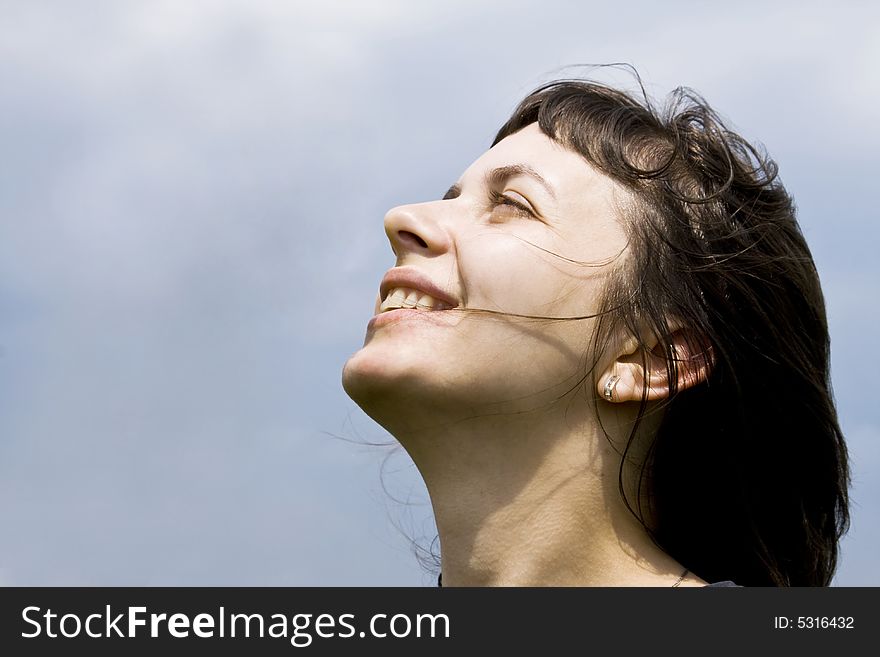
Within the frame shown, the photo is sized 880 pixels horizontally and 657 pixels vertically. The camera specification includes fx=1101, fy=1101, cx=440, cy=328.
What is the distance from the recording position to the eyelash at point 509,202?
4066mm

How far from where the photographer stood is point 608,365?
4.04 metres

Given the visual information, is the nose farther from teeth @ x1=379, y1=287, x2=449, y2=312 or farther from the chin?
the chin

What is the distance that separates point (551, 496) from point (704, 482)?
0.69 m

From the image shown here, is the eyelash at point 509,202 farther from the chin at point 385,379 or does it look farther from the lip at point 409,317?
the chin at point 385,379

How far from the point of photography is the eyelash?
160 inches

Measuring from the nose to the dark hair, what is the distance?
63 centimetres

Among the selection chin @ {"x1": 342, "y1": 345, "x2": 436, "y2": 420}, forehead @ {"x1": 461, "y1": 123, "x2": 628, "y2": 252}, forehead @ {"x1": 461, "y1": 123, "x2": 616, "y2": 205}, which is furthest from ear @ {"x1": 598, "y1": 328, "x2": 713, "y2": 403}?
chin @ {"x1": 342, "y1": 345, "x2": 436, "y2": 420}

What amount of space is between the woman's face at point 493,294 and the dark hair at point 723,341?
0.43 ft

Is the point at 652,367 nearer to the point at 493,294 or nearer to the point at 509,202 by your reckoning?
the point at 493,294

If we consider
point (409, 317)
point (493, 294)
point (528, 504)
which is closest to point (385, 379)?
point (409, 317)

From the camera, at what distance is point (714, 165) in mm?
4426

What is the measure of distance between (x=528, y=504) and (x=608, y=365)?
23.1 inches

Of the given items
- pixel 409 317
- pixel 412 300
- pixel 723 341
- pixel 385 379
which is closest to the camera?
pixel 385 379

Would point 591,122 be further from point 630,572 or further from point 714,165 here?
point 630,572
